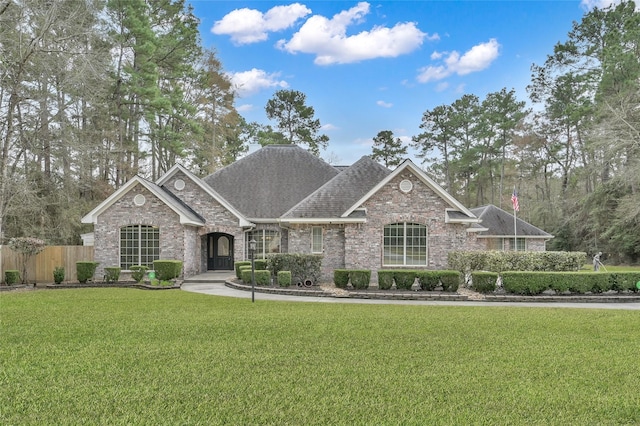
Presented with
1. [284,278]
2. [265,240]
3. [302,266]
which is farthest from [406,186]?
→ [265,240]

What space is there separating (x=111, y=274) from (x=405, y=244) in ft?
40.4

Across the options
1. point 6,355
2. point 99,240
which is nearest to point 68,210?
point 99,240

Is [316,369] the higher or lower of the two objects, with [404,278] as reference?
lower

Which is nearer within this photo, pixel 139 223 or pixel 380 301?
pixel 380 301

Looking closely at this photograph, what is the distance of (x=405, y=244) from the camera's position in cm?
1691

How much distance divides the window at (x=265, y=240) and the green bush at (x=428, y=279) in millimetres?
9737

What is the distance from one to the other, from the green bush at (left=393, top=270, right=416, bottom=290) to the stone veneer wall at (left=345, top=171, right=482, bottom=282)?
2.81 m

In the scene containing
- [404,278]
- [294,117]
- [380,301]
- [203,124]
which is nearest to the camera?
[380,301]

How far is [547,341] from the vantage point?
706cm

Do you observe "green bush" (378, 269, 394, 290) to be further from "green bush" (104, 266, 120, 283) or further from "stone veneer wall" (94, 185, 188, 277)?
"green bush" (104, 266, 120, 283)

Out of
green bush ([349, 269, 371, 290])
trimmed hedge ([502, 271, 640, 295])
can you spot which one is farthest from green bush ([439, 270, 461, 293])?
green bush ([349, 269, 371, 290])

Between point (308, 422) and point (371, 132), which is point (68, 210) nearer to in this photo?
point (308, 422)

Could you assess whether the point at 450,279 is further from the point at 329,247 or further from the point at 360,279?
the point at 329,247

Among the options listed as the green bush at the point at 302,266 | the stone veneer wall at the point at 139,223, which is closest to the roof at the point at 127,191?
the stone veneer wall at the point at 139,223
